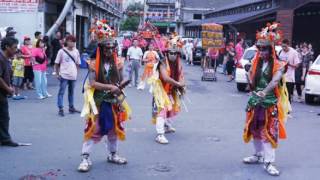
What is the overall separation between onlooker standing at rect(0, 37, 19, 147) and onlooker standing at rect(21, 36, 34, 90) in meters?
5.95

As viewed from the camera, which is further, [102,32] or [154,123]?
[154,123]

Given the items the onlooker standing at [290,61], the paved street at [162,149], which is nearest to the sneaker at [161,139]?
the paved street at [162,149]

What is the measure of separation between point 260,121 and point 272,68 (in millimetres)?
773

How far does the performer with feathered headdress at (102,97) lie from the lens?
6.58 m

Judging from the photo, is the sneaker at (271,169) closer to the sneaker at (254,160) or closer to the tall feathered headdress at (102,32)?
the sneaker at (254,160)

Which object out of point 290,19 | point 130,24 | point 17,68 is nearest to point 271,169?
point 17,68

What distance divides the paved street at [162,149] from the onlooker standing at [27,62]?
79.7 inches

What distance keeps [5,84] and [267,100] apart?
13.4 feet

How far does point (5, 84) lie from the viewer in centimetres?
760

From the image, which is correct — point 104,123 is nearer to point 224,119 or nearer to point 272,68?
point 272,68

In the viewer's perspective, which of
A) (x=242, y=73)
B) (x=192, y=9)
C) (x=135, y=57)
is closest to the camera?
(x=242, y=73)

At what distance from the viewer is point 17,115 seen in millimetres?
10766

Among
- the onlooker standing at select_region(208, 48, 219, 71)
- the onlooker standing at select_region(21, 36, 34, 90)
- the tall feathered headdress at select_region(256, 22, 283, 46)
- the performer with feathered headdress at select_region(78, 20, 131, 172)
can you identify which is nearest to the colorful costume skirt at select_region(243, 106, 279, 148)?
the tall feathered headdress at select_region(256, 22, 283, 46)

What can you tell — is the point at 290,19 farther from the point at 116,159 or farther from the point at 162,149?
the point at 116,159
